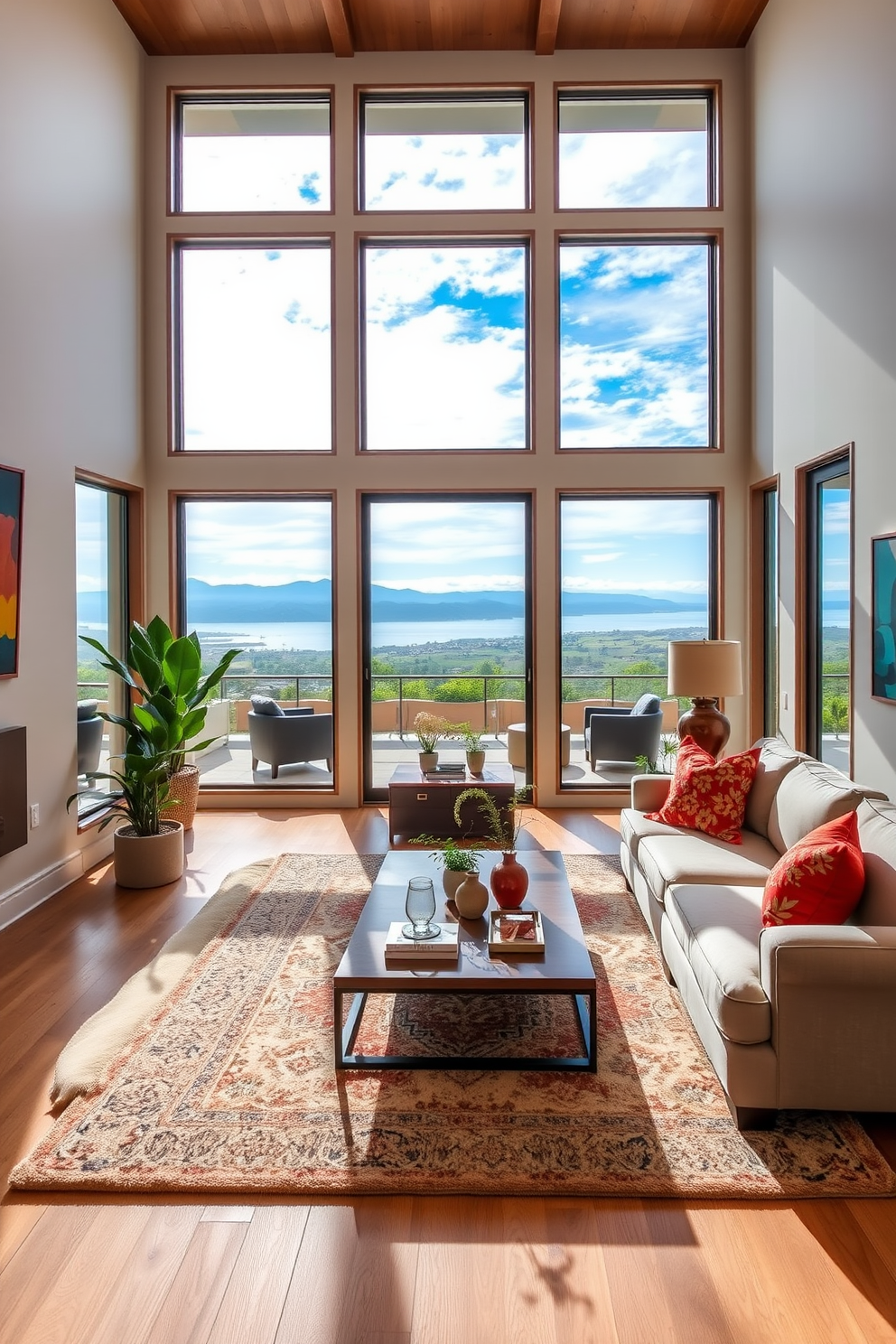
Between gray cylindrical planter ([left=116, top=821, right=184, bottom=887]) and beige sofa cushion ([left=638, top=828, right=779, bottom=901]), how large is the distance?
2.64m

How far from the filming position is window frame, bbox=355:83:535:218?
643 cm

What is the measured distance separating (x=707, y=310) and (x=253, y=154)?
3.74m

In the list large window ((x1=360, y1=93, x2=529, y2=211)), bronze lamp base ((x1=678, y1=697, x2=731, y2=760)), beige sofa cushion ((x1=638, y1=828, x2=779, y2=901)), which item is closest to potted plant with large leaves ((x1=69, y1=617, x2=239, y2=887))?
beige sofa cushion ((x1=638, y1=828, x2=779, y2=901))

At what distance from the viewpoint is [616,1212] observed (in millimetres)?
2152

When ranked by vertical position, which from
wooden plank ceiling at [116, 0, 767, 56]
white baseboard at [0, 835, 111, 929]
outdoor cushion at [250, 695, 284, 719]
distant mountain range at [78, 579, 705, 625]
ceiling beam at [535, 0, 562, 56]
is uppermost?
wooden plank ceiling at [116, 0, 767, 56]

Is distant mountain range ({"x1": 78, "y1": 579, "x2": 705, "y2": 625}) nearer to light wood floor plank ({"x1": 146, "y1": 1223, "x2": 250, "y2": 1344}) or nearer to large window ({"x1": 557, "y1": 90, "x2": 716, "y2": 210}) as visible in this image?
large window ({"x1": 557, "y1": 90, "x2": 716, "y2": 210})

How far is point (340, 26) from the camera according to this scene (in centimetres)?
599

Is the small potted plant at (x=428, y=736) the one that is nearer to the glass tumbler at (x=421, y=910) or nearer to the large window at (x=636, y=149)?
the glass tumbler at (x=421, y=910)

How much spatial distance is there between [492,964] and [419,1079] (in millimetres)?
437

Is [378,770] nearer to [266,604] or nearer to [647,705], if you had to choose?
[266,604]

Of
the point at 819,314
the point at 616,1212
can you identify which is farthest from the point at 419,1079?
the point at 819,314

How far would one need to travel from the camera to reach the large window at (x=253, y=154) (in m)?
6.52

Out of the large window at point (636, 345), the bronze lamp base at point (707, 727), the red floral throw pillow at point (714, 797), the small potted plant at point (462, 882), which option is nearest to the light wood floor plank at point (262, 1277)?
the small potted plant at point (462, 882)

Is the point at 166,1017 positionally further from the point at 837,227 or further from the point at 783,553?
the point at 837,227
